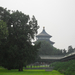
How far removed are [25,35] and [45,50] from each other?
45184mm

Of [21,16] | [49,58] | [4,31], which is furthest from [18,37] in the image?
[49,58]

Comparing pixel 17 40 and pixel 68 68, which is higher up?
pixel 17 40

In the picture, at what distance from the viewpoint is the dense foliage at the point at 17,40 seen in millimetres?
27391

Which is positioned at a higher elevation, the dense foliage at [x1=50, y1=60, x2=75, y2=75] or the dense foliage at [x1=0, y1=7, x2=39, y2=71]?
the dense foliage at [x1=0, y1=7, x2=39, y2=71]

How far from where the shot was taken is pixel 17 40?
93.0ft

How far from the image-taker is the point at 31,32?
97.5 ft

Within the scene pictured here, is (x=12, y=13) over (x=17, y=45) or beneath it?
over

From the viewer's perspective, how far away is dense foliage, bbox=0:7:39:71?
1078 inches

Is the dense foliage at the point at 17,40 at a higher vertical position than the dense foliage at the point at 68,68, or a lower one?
higher

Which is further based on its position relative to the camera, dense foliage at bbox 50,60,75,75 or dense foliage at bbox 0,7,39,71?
dense foliage at bbox 0,7,39,71

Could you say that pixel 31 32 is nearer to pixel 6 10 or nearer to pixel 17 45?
pixel 17 45

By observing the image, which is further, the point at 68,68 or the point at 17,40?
the point at 17,40

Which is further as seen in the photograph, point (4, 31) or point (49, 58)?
point (49, 58)

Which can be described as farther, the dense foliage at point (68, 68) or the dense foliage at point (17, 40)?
the dense foliage at point (17, 40)
